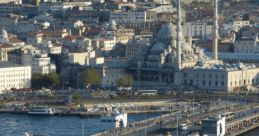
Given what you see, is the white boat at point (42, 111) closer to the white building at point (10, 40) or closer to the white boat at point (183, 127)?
the white boat at point (183, 127)

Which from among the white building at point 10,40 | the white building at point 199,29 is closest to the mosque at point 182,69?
the white building at point 10,40

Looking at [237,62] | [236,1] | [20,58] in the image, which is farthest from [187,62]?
[236,1]

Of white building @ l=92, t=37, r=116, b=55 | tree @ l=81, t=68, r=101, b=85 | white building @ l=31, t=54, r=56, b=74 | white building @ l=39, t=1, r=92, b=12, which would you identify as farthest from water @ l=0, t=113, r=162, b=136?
white building @ l=39, t=1, r=92, b=12

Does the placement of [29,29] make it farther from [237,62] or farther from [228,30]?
[237,62]

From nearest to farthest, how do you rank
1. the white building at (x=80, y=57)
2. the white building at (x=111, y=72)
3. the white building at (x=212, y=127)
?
the white building at (x=212, y=127)
the white building at (x=111, y=72)
the white building at (x=80, y=57)

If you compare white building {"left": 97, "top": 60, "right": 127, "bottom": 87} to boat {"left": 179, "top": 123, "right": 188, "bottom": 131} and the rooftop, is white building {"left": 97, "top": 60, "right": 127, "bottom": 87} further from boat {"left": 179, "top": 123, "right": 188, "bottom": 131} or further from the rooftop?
boat {"left": 179, "top": 123, "right": 188, "bottom": 131}

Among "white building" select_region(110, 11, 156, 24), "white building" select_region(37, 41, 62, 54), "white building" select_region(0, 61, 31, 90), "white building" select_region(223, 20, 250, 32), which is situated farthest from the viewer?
"white building" select_region(110, 11, 156, 24)
